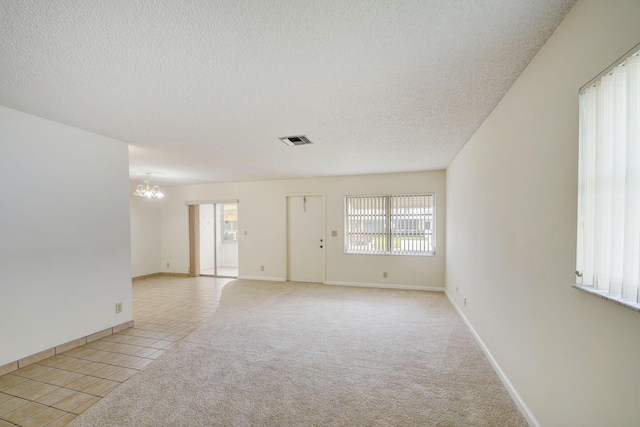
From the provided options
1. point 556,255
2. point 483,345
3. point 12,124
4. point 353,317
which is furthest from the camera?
point 353,317

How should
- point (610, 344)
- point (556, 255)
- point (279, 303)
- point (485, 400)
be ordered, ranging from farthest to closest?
point (279, 303)
point (485, 400)
point (556, 255)
point (610, 344)

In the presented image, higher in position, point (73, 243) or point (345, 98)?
point (345, 98)

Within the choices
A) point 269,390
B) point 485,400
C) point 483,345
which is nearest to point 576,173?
point 485,400

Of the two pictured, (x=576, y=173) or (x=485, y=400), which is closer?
(x=576, y=173)

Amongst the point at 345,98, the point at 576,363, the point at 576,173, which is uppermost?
the point at 345,98

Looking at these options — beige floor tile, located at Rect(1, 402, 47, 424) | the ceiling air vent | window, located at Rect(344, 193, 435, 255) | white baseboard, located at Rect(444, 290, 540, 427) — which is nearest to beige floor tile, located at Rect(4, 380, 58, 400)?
beige floor tile, located at Rect(1, 402, 47, 424)

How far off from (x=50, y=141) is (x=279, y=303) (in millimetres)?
3595

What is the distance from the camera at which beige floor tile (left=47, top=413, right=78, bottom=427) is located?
1.85 meters

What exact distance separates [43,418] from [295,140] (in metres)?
3.19

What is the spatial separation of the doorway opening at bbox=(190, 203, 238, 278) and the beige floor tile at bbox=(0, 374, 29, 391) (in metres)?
4.66

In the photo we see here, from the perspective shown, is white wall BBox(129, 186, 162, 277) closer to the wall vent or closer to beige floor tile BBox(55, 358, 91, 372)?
beige floor tile BBox(55, 358, 91, 372)

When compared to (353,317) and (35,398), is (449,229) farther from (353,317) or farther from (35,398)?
(35,398)

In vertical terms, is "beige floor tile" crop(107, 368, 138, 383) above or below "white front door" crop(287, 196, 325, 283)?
below

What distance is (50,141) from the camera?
278 cm
